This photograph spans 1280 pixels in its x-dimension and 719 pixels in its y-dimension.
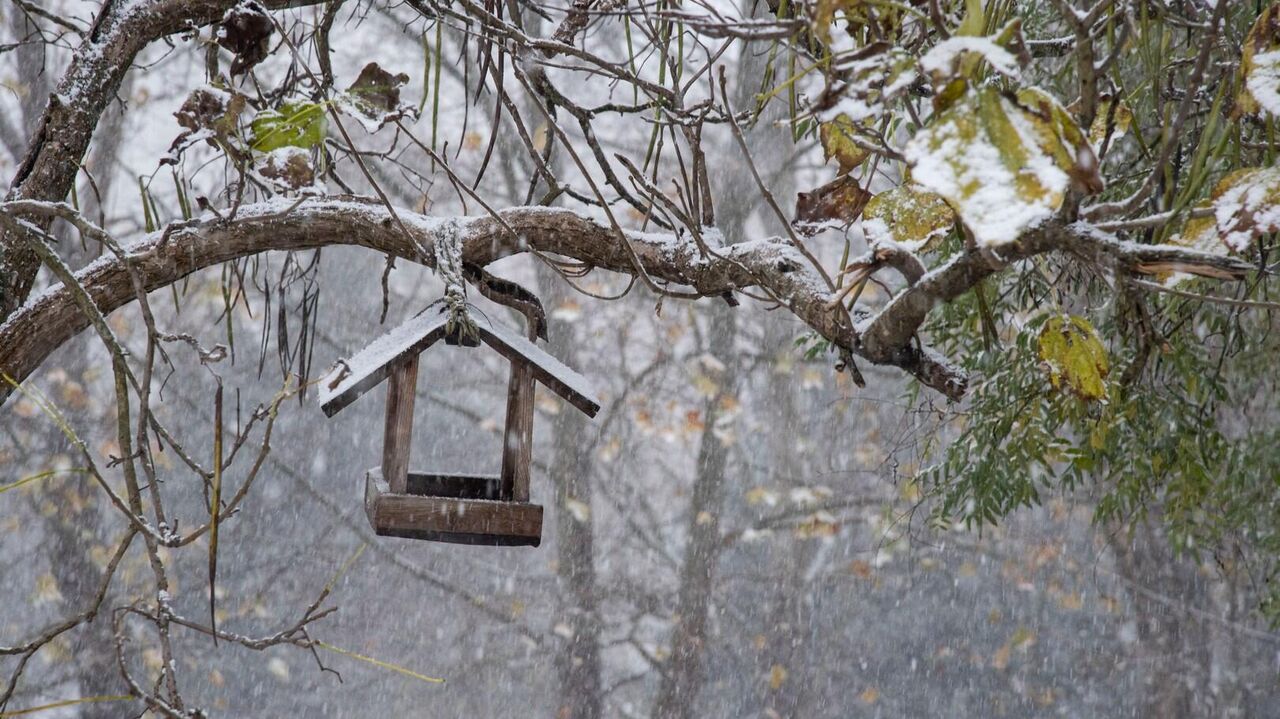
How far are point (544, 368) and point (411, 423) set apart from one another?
0.24 m

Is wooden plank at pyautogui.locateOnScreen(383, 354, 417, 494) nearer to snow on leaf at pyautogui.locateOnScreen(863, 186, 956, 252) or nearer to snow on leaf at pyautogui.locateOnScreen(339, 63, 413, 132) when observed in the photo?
snow on leaf at pyautogui.locateOnScreen(339, 63, 413, 132)

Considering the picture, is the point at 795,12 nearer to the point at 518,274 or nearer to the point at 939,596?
the point at 518,274

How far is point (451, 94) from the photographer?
691cm

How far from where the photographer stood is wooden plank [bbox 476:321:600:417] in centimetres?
154

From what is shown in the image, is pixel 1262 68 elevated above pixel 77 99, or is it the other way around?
pixel 77 99

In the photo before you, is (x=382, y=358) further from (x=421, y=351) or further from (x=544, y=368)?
(x=544, y=368)

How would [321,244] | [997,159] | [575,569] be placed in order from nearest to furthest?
[997,159] → [321,244] → [575,569]

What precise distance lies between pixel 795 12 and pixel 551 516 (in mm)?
6163

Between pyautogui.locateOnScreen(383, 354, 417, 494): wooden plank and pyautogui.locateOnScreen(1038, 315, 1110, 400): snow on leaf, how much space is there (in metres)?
0.93

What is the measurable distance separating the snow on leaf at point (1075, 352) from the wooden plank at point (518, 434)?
2.50ft

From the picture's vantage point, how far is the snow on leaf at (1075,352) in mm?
997

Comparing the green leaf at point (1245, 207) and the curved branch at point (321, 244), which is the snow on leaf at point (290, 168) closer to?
the curved branch at point (321, 244)

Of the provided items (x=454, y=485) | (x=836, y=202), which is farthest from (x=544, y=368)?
(x=836, y=202)

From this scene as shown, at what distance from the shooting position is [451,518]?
1647mm
